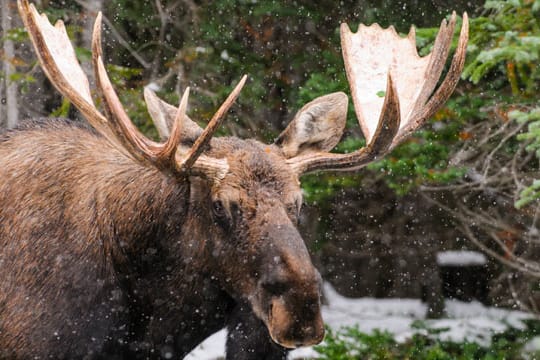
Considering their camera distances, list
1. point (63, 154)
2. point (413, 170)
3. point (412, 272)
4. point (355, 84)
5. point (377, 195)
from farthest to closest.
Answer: point (412, 272) < point (377, 195) < point (413, 170) < point (355, 84) < point (63, 154)

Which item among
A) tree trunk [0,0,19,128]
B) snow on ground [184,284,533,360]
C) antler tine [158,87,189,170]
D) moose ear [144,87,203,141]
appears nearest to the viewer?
antler tine [158,87,189,170]

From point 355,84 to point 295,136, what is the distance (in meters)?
0.54

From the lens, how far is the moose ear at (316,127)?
13.3 feet

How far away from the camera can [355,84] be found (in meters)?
4.42

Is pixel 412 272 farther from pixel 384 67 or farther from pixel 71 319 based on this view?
pixel 71 319

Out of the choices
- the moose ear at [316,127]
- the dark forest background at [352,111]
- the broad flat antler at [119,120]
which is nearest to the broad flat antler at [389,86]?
the moose ear at [316,127]

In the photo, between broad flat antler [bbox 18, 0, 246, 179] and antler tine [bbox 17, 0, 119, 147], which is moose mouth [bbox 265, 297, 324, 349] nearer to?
broad flat antler [bbox 18, 0, 246, 179]

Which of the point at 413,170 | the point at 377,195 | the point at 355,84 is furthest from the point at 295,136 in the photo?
the point at 377,195

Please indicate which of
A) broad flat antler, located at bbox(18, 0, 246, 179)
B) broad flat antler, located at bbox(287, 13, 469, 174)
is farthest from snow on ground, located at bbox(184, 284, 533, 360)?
broad flat antler, located at bbox(18, 0, 246, 179)

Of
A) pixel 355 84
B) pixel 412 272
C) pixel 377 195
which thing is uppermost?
pixel 355 84

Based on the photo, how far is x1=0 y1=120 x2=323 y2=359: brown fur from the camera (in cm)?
361

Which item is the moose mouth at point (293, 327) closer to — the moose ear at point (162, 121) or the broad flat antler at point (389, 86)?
the broad flat antler at point (389, 86)

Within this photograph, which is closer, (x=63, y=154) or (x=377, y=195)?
(x=63, y=154)

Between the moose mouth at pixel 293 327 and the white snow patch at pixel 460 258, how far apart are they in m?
5.69
